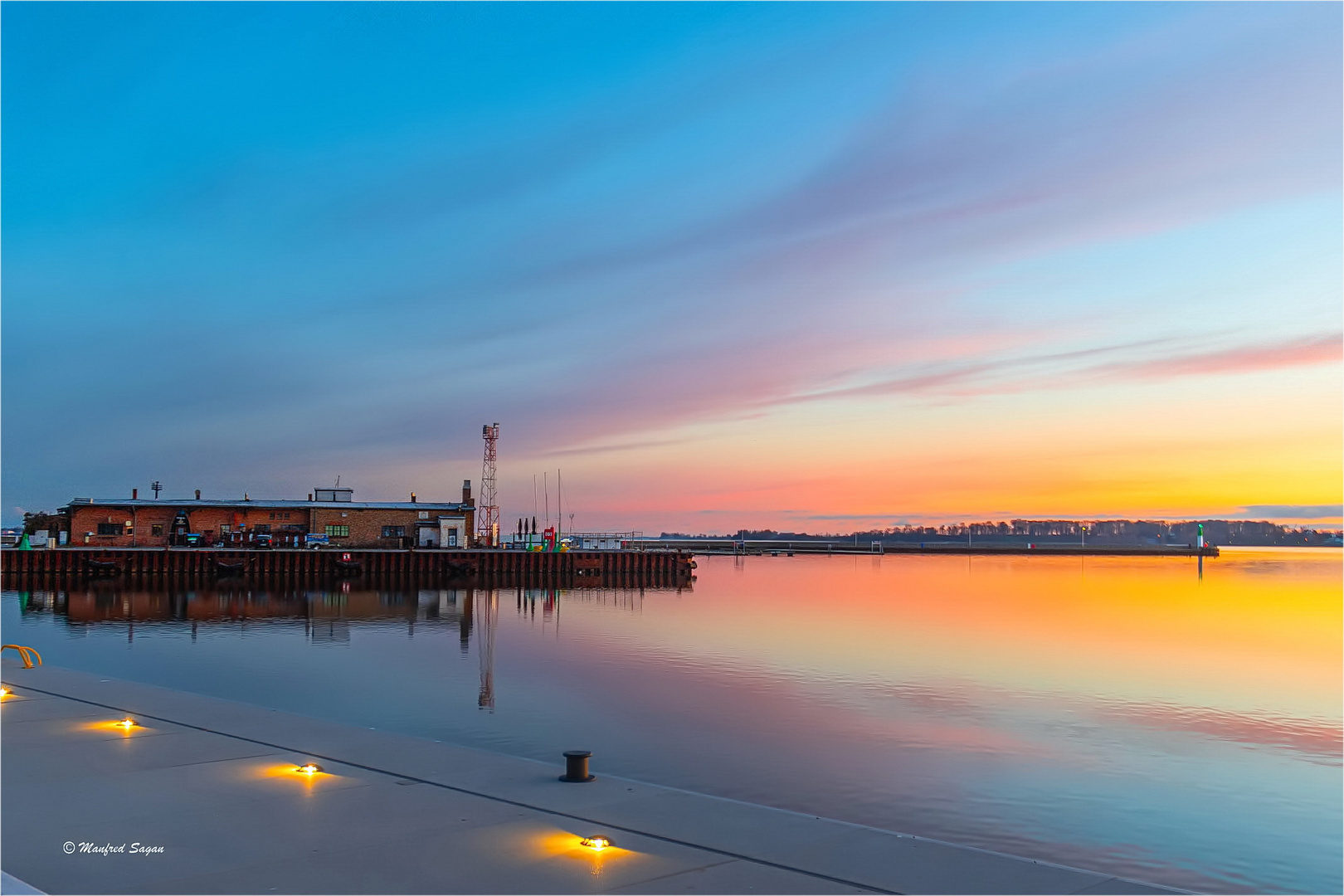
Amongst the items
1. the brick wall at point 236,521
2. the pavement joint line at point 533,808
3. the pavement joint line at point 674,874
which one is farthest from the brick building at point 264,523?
the pavement joint line at point 674,874

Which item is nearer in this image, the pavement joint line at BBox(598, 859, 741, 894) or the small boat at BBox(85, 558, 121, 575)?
the pavement joint line at BBox(598, 859, 741, 894)

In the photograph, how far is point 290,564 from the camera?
72938 mm

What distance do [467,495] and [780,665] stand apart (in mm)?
59969

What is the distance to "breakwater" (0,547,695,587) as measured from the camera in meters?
70.3

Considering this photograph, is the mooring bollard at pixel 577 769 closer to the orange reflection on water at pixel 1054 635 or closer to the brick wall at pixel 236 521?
the orange reflection on water at pixel 1054 635

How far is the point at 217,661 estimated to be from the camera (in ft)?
99.5

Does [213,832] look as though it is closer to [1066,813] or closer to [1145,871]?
[1145,871]

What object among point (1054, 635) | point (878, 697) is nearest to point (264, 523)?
point (1054, 635)

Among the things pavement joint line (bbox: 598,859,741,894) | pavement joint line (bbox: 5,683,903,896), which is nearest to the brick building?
pavement joint line (bbox: 5,683,903,896)

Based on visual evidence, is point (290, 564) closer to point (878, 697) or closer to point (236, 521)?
point (236, 521)

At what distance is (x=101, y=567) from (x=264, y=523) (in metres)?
11.8

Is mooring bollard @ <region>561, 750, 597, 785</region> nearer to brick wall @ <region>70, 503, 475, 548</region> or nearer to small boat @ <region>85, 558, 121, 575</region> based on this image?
small boat @ <region>85, 558, 121, 575</region>

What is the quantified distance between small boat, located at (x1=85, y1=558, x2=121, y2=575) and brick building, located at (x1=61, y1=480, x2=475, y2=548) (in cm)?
331

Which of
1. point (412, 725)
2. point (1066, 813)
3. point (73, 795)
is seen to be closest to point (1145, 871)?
point (1066, 813)
